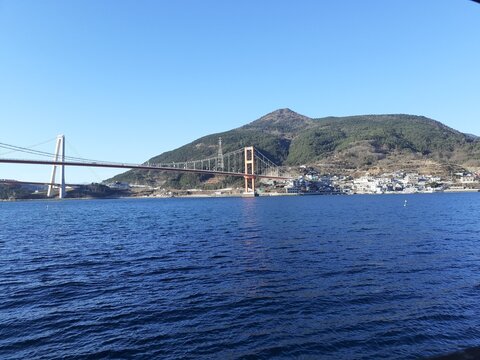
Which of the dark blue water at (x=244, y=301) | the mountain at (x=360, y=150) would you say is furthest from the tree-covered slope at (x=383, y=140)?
the dark blue water at (x=244, y=301)

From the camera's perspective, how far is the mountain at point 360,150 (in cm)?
14800

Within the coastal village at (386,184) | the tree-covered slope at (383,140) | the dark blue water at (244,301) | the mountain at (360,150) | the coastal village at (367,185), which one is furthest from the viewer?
the tree-covered slope at (383,140)

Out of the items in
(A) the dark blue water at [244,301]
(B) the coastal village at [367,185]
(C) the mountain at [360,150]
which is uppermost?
(C) the mountain at [360,150]

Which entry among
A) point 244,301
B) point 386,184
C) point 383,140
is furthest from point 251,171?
point 244,301

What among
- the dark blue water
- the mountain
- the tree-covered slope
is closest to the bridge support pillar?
the mountain

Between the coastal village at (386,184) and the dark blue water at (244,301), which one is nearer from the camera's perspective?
the dark blue water at (244,301)

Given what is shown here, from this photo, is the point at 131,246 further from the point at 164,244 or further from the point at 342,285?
the point at 342,285

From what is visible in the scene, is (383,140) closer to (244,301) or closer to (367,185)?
(367,185)

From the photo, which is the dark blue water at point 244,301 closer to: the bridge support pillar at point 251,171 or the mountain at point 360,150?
the bridge support pillar at point 251,171

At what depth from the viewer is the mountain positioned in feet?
486

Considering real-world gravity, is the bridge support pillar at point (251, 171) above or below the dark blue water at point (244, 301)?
above

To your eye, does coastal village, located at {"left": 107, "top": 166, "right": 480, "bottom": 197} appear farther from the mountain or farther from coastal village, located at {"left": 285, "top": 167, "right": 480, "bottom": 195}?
the mountain

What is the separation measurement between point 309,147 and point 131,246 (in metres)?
165

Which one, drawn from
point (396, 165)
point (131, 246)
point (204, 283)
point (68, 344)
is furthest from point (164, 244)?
point (396, 165)
